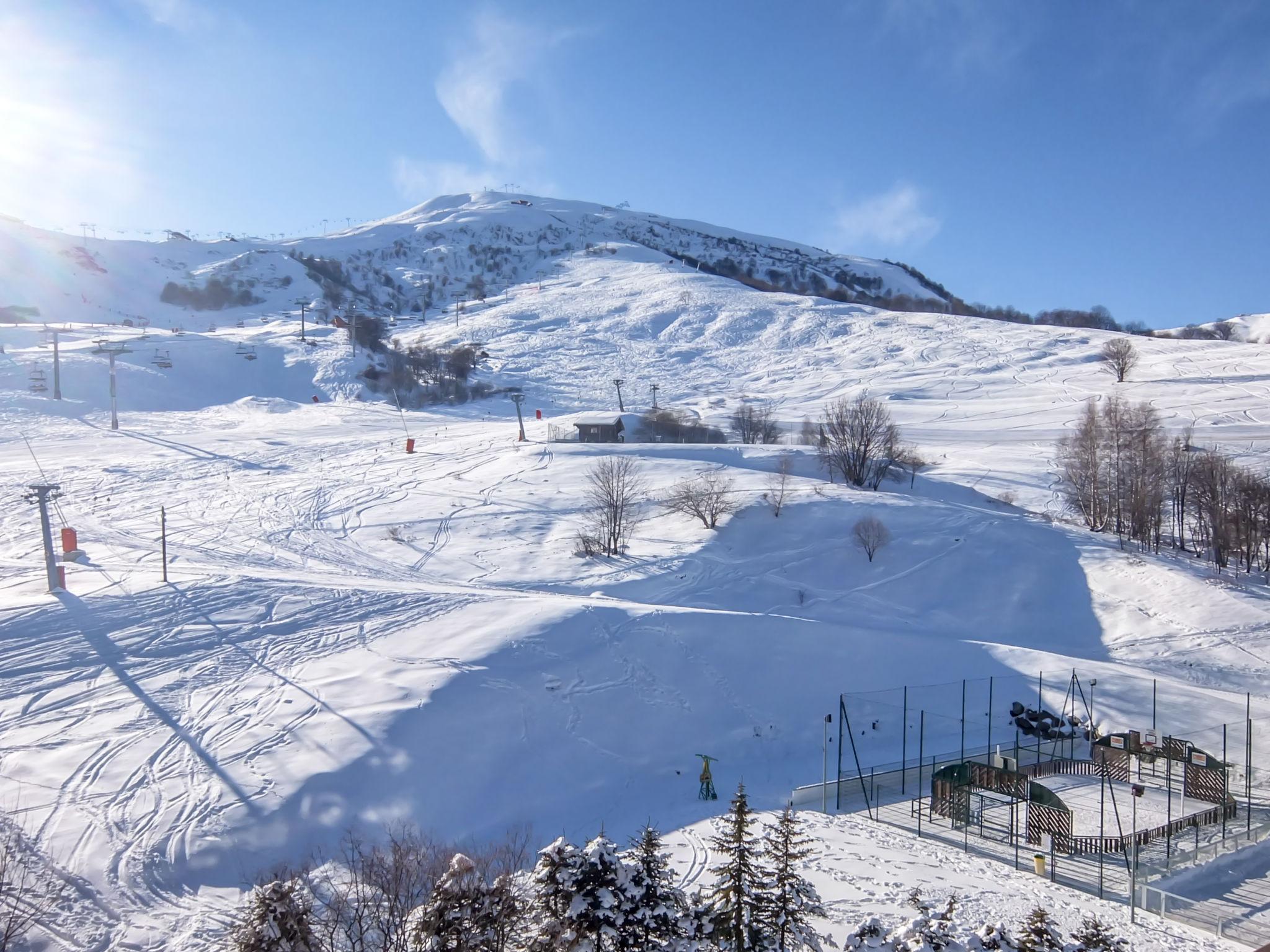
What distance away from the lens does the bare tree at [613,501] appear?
1464 inches

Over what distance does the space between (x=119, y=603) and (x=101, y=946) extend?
14.7m

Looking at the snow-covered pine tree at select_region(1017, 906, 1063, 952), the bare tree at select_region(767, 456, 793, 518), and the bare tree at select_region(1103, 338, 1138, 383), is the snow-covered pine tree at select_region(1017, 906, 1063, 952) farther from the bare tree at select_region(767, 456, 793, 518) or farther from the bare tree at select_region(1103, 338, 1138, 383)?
the bare tree at select_region(1103, 338, 1138, 383)

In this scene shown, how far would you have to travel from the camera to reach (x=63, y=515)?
37.4 metres

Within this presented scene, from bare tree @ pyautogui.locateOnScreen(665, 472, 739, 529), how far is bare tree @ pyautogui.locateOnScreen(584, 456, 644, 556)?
1.97 metres

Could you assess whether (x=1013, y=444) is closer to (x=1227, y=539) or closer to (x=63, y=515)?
(x=1227, y=539)

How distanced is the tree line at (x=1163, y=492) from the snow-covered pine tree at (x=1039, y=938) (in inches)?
1396

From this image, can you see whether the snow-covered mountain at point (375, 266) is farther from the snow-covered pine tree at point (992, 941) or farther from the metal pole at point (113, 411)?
the snow-covered pine tree at point (992, 941)

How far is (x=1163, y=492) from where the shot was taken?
138 feet

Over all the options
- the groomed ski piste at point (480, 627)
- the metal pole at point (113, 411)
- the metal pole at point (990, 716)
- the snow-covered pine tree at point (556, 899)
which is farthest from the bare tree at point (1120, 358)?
the snow-covered pine tree at point (556, 899)

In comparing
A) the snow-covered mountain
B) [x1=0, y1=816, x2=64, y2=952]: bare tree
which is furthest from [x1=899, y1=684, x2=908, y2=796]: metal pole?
the snow-covered mountain

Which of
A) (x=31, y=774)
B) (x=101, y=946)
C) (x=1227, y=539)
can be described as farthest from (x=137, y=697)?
(x=1227, y=539)

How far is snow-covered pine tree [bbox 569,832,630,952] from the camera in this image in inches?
353

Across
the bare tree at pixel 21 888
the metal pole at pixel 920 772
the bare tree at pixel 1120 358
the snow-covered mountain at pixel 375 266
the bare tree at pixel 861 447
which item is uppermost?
the snow-covered mountain at pixel 375 266

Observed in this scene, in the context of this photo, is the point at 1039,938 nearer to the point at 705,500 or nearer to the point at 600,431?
the point at 705,500
